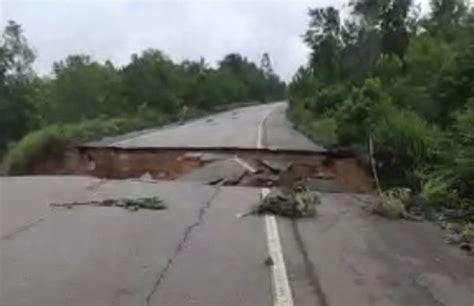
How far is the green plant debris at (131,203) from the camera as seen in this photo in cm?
1299

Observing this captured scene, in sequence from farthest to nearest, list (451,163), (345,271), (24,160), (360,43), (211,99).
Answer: (211,99), (360,43), (24,160), (451,163), (345,271)

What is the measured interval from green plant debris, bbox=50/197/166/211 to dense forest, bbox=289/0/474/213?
17.4ft

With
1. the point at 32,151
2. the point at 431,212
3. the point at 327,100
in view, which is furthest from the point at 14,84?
the point at 431,212

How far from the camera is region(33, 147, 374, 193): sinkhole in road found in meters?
18.5

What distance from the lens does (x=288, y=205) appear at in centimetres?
1288

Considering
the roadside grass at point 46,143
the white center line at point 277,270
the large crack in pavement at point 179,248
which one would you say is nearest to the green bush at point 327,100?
the roadside grass at point 46,143

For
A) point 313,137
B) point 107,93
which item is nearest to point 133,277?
point 313,137

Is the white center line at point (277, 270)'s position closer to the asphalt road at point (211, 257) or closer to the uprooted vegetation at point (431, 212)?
the asphalt road at point (211, 257)

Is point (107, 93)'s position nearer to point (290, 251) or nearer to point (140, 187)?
point (140, 187)

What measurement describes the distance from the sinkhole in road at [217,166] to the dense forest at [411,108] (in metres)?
0.92

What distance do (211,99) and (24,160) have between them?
60482 mm

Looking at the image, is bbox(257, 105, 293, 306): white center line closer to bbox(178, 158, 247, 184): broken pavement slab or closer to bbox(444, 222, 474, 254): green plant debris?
bbox(444, 222, 474, 254): green plant debris

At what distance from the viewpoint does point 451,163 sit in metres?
15.6

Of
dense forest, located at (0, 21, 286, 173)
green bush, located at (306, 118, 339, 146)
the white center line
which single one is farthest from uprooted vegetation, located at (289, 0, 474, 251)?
dense forest, located at (0, 21, 286, 173)
